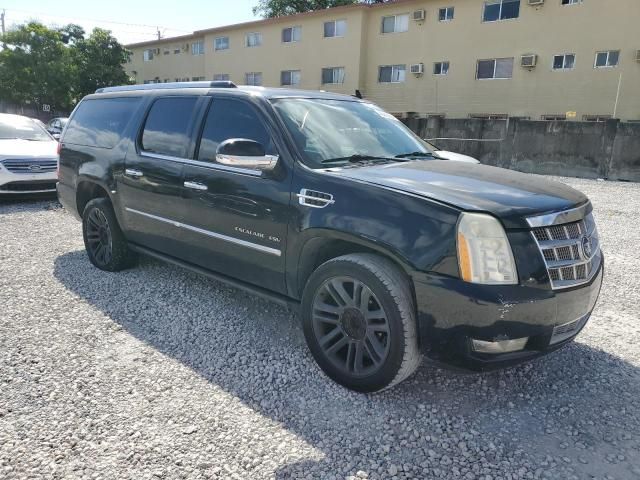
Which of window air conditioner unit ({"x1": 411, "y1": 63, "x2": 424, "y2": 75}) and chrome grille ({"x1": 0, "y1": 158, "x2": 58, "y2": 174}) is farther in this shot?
window air conditioner unit ({"x1": 411, "y1": 63, "x2": 424, "y2": 75})

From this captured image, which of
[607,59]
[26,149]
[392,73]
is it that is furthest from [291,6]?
[26,149]

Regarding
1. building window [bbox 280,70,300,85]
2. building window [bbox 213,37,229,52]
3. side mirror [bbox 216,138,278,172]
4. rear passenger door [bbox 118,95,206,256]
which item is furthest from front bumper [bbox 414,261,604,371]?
building window [bbox 213,37,229,52]

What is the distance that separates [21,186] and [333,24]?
22.6 m

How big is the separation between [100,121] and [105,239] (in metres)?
1.24

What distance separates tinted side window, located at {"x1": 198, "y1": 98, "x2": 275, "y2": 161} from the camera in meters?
3.39

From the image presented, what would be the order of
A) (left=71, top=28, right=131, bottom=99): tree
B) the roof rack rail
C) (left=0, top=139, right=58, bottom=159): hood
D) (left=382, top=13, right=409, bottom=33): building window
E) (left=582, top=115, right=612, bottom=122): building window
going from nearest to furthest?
the roof rack rail < (left=0, top=139, right=58, bottom=159): hood < (left=582, top=115, right=612, bottom=122): building window < (left=382, top=13, right=409, bottom=33): building window < (left=71, top=28, right=131, bottom=99): tree

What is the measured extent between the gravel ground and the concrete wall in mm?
12840

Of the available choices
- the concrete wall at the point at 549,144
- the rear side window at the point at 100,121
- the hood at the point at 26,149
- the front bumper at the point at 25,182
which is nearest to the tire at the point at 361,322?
the rear side window at the point at 100,121

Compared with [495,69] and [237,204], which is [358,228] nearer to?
→ [237,204]

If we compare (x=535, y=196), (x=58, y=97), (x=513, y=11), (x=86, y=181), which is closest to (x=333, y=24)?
(x=513, y=11)

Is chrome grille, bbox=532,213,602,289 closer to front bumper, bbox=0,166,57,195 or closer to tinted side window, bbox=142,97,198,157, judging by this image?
tinted side window, bbox=142,97,198,157

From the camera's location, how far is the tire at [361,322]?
8.45 feet

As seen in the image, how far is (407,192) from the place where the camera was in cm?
261

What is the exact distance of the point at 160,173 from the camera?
4023 mm
